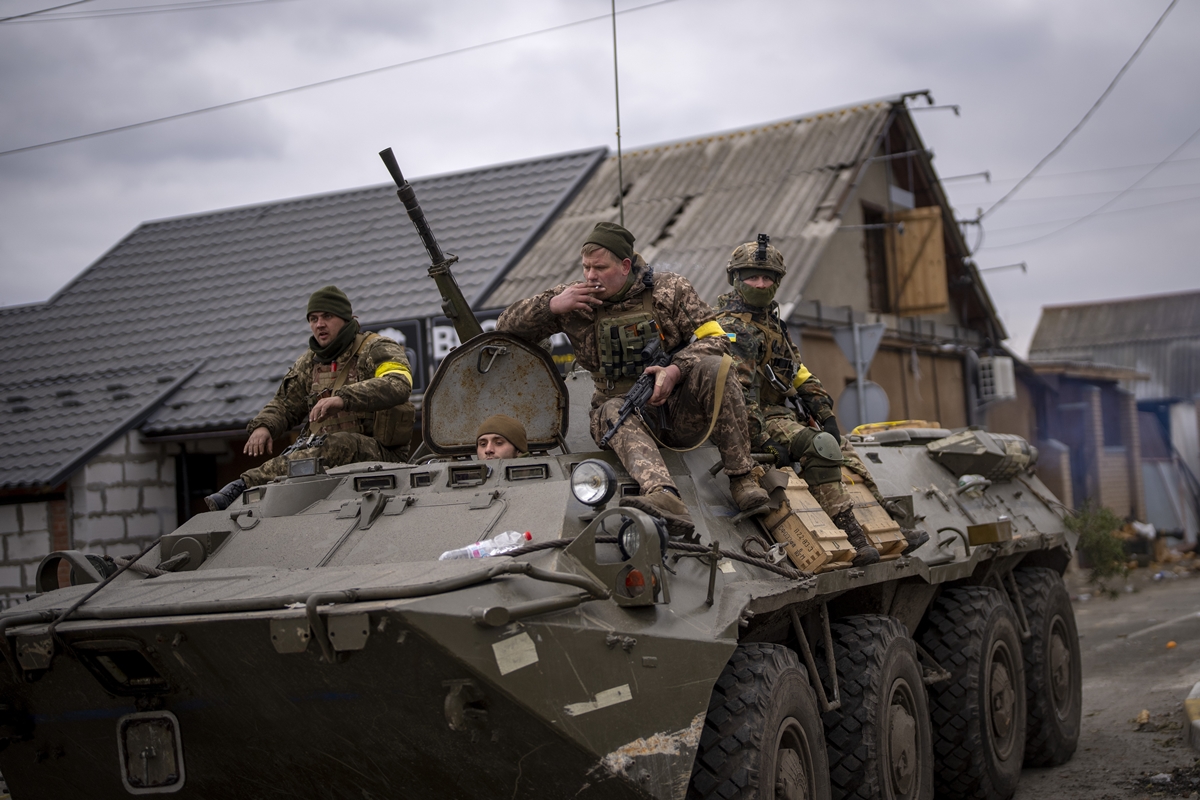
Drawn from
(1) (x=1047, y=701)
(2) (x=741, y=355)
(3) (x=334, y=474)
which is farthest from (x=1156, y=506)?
(3) (x=334, y=474)

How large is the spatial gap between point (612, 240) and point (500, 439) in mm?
965

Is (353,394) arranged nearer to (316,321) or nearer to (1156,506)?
(316,321)

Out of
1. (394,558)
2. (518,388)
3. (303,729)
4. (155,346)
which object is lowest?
(303,729)

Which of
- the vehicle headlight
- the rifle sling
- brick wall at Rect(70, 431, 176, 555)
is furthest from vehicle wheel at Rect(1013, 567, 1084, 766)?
brick wall at Rect(70, 431, 176, 555)

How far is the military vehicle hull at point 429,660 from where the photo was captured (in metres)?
3.85

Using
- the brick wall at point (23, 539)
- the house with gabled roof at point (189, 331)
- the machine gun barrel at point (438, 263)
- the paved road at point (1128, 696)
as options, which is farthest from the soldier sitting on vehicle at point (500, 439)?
the brick wall at point (23, 539)

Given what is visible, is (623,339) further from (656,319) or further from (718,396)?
(718,396)

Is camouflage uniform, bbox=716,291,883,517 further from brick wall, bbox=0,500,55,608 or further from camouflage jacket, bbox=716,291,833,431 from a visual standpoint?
brick wall, bbox=0,500,55,608

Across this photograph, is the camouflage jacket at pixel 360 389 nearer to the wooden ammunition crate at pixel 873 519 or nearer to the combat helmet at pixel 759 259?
the combat helmet at pixel 759 259

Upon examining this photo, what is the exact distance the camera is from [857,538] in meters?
5.86

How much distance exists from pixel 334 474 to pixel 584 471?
4.09 ft

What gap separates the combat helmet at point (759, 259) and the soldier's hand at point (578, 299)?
123cm

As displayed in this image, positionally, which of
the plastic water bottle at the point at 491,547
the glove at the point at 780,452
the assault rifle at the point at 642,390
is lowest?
the plastic water bottle at the point at 491,547

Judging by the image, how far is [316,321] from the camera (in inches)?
259
